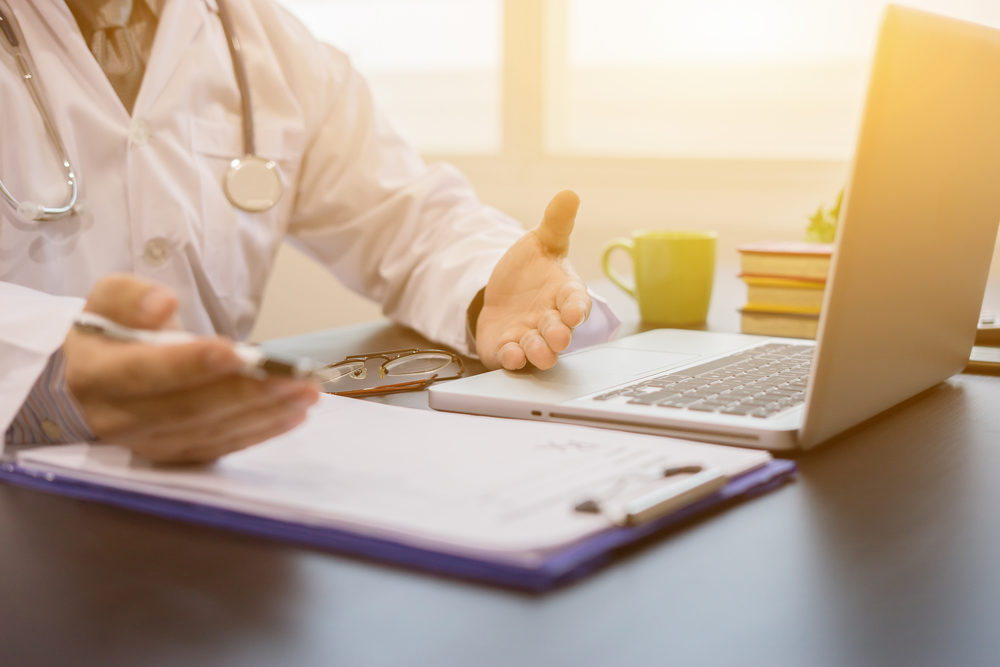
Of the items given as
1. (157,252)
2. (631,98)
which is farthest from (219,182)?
(631,98)

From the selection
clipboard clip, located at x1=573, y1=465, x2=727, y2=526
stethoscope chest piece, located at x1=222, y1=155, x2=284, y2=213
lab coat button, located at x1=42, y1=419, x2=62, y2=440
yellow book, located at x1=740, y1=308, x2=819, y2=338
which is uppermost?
stethoscope chest piece, located at x1=222, y1=155, x2=284, y2=213

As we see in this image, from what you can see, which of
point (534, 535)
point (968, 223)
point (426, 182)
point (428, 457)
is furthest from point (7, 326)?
point (426, 182)

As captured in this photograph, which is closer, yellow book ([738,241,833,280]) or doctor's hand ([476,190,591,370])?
doctor's hand ([476,190,591,370])

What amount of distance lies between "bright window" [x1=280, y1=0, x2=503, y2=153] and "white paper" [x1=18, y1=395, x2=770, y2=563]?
207cm

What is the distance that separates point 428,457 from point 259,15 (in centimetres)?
102

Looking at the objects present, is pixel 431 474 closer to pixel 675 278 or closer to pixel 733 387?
pixel 733 387

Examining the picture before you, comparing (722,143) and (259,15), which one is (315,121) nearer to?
(259,15)

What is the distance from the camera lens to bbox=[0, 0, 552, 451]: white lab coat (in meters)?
1.06

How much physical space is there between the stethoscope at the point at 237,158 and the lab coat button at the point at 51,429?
1.55ft

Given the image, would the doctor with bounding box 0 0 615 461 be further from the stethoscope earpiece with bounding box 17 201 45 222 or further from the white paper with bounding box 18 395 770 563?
the white paper with bounding box 18 395 770 563

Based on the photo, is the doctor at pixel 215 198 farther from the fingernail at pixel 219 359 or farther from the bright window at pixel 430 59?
the bright window at pixel 430 59

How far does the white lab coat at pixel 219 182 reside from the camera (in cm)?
106

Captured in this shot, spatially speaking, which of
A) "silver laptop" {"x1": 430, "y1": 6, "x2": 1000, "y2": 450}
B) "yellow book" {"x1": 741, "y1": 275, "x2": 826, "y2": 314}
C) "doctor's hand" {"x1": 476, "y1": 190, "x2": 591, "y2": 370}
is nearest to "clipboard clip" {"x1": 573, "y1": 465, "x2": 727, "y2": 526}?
"silver laptop" {"x1": 430, "y1": 6, "x2": 1000, "y2": 450}

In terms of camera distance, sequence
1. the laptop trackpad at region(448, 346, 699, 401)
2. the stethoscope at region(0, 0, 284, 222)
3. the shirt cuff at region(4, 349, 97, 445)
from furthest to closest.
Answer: the stethoscope at region(0, 0, 284, 222), the laptop trackpad at region(448, 346, 699, 401), the shirt cuff at region(4, 349, 97, 445)
